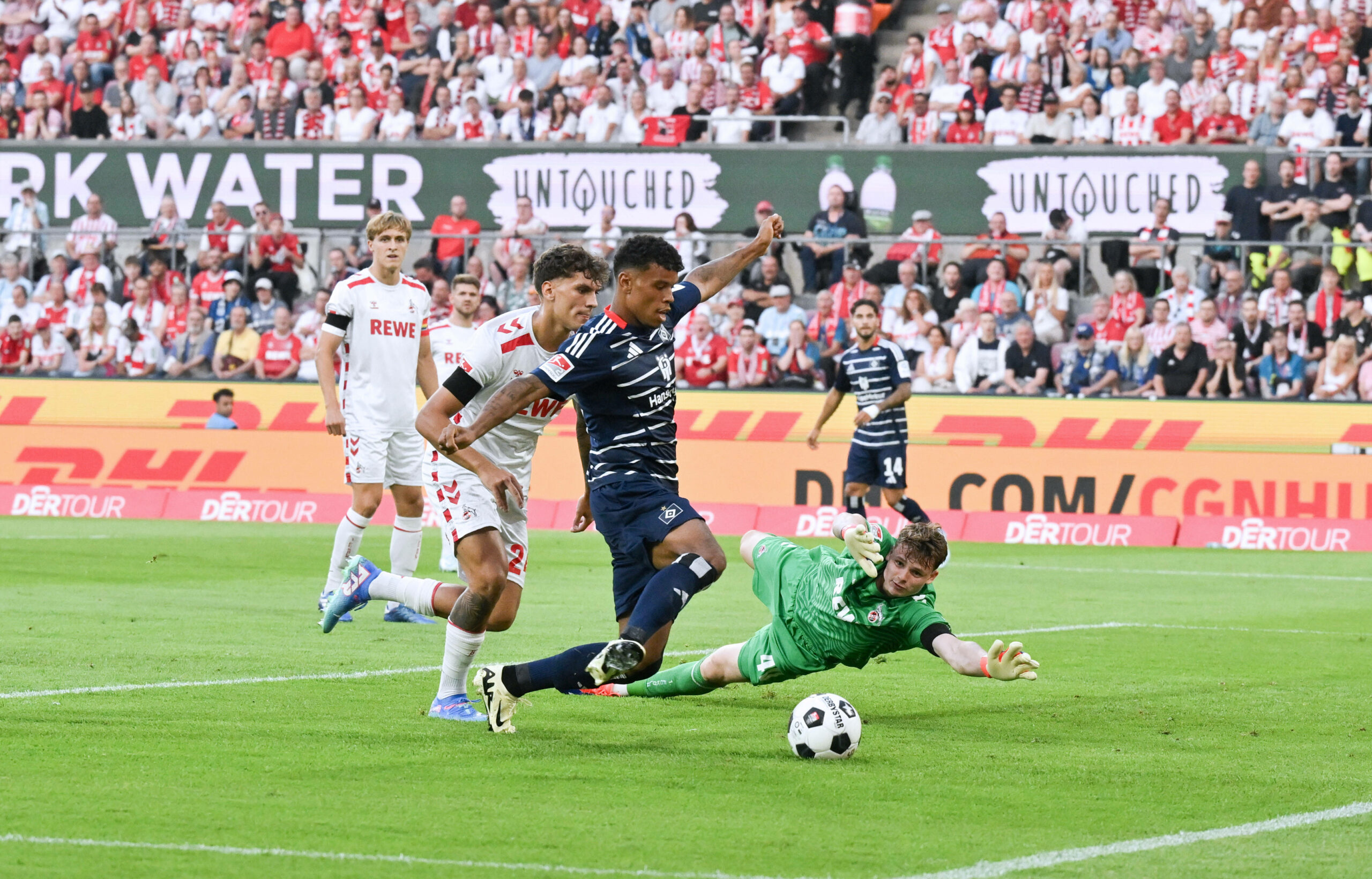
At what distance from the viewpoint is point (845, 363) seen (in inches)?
733

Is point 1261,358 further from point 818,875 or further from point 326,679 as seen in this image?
point 818,875

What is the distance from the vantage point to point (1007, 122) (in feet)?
79.5

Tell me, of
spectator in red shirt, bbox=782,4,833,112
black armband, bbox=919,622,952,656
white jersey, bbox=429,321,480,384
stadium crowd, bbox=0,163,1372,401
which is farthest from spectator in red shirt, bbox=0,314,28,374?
black armband, bbox=919,622,952,656

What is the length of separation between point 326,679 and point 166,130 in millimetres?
20619

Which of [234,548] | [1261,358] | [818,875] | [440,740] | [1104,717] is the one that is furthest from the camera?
[1261,358]

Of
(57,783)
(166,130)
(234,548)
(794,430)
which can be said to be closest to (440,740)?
(57,783)

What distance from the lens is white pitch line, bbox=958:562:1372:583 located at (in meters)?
17.1

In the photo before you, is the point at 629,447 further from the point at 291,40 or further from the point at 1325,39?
the point at 291,40

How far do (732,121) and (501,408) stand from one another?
61.2 feet

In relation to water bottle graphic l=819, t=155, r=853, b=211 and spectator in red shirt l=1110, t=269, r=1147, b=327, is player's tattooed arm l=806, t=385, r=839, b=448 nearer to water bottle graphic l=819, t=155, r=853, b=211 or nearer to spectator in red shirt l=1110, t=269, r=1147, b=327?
spectator in red shirt l=1110, t=269, r=1147, b=327

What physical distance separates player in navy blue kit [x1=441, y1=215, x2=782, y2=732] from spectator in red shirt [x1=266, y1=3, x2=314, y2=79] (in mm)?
22294

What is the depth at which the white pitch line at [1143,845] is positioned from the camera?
531 cm

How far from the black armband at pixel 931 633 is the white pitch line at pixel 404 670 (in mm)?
2647

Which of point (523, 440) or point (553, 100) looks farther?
point (553, 100)
